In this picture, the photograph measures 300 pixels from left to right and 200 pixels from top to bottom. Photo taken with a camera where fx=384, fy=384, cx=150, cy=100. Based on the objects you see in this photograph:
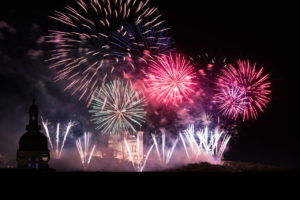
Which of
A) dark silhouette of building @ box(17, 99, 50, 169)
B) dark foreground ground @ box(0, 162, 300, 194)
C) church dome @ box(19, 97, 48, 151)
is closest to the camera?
dark foreground ground @ box(0, 162, 300, 194)

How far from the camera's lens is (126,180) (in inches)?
918

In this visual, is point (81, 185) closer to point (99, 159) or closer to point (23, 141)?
point (23, 141)

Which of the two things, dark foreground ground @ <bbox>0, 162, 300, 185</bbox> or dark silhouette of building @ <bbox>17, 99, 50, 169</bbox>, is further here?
dark silhouette of building @ <bbox>17, 99, 50, 169</bbox>

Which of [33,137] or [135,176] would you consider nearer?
[135,176]

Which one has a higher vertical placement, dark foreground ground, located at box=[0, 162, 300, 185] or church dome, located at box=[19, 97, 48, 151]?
Result: church dome, located at box=[19, 97, 48, 151]

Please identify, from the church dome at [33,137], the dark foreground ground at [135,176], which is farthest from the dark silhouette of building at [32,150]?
the dark foreground ground at [135,176]

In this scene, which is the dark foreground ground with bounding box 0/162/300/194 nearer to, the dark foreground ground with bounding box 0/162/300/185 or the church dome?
the dark foreground ground with bounding box 0/162/300/185

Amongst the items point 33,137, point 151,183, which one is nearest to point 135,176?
point 151,183

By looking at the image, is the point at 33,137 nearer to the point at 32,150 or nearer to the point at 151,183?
the point at 32,150

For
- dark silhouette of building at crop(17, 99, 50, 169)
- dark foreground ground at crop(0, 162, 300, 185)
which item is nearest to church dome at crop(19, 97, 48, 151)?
dark silhouette of building at crop(17, 99, 50, 169)

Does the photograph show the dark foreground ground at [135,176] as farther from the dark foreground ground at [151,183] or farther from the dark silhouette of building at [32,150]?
the dark silhouette of building at [32,150]

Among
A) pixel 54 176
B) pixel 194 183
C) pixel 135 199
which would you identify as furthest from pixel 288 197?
pixel 54 176

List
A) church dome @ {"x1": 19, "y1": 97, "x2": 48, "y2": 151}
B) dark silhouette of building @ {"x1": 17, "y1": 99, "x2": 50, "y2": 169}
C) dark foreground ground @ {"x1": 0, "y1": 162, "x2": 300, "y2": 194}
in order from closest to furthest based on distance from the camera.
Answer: dark foreground ground @ {"x1": 0, "y1": 162, "x2": 300, "y2": 194} → church dome @ {"x1": 19, "y1": 97, "x2": 48, "y2": 151} → dark silhouette of building @ {"x1": 17, "y1": 99, "x2": 50, "y2": 169}

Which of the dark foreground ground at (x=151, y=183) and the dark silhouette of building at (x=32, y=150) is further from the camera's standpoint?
the dark silhouette of building at (x=32, y=150)
